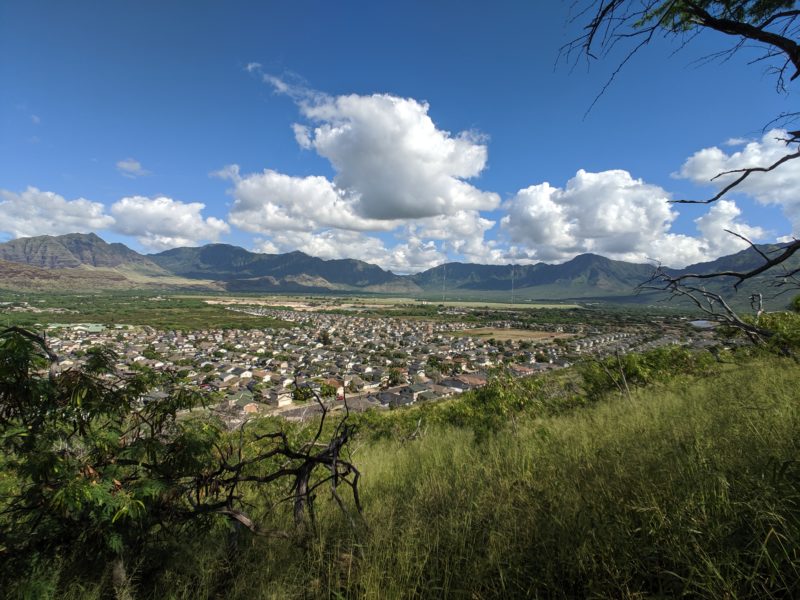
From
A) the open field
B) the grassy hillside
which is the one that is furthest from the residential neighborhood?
the grassy hillside

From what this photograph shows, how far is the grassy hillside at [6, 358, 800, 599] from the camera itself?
172 centimetres

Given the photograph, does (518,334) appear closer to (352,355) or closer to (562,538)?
(352,355)

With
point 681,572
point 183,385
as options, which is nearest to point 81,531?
point 183,385

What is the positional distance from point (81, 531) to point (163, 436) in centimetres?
62

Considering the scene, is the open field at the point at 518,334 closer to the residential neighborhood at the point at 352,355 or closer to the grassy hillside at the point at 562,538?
the residential neighborhood at the point at 352,355

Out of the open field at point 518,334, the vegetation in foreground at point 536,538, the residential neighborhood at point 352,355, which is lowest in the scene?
the residential neighborhood at point 352,355

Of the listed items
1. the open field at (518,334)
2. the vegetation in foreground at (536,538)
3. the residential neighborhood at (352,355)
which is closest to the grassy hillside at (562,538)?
the vegetation in foreground at (536,538)

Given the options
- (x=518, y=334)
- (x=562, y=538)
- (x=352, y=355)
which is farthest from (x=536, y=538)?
(x=518, y=334)

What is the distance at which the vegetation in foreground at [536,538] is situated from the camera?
1742 millimetres

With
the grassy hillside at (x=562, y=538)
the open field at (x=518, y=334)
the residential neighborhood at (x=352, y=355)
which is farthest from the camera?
the open field at (x=518, y=334)

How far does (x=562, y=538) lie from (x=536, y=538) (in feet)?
0.56

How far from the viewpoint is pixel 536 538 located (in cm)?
220

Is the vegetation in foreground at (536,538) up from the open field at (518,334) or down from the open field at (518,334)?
up

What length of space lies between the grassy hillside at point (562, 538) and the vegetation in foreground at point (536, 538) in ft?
0.04
